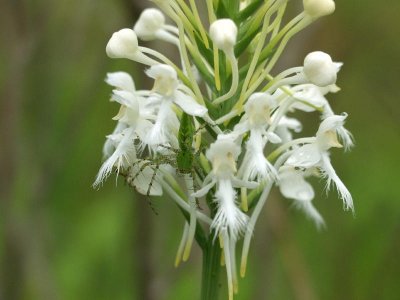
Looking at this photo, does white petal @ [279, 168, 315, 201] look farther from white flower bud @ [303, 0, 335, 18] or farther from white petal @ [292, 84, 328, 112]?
white flower bud @ [303, 0, 335, 18]

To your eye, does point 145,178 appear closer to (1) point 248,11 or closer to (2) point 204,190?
(2) point 204,190

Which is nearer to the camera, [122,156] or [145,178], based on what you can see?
[122,156]

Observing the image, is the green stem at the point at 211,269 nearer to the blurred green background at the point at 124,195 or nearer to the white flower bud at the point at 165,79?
the white flower bud at the point at 165,79

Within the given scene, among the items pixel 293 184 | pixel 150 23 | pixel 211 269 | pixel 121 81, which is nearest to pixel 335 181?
pixel 293 184

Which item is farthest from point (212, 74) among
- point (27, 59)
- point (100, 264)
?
point (100, 264)

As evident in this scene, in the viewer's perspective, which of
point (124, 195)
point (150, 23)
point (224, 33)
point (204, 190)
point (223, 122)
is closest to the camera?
point (224, 33)

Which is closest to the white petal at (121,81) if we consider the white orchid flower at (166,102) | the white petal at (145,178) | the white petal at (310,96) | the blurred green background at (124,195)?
the white orchid flower at (166,102)

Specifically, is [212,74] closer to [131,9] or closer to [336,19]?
[131,9]
